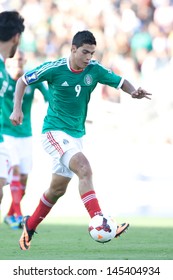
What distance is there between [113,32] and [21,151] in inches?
193

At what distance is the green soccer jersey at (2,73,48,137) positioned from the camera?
36.6 ft

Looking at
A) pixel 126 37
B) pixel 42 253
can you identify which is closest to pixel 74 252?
pixel 42 253

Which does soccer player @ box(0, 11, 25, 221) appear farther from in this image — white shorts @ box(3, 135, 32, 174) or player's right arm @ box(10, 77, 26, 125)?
white shorts @ box(3, 135, 32, 174)

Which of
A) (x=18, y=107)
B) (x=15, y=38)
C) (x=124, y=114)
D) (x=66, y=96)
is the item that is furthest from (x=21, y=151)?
(x=15, y=38)

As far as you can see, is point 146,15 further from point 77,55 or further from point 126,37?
point 77,55

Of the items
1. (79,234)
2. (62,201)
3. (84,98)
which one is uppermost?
(84,98)

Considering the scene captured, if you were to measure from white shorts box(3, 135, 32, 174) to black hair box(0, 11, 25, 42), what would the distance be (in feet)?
13.3

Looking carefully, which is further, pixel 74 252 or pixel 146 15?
pixel 146 15

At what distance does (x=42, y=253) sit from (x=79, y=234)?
2.34 metres

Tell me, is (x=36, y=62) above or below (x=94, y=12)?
below

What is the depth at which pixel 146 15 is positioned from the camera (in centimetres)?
1575

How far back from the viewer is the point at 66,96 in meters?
8.20

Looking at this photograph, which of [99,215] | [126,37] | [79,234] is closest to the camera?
[99,215]

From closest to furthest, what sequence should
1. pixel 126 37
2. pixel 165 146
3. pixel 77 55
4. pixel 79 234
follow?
pixel 77 55 < pixel 79 234 < pixel 165 146 < pixel 126 37
